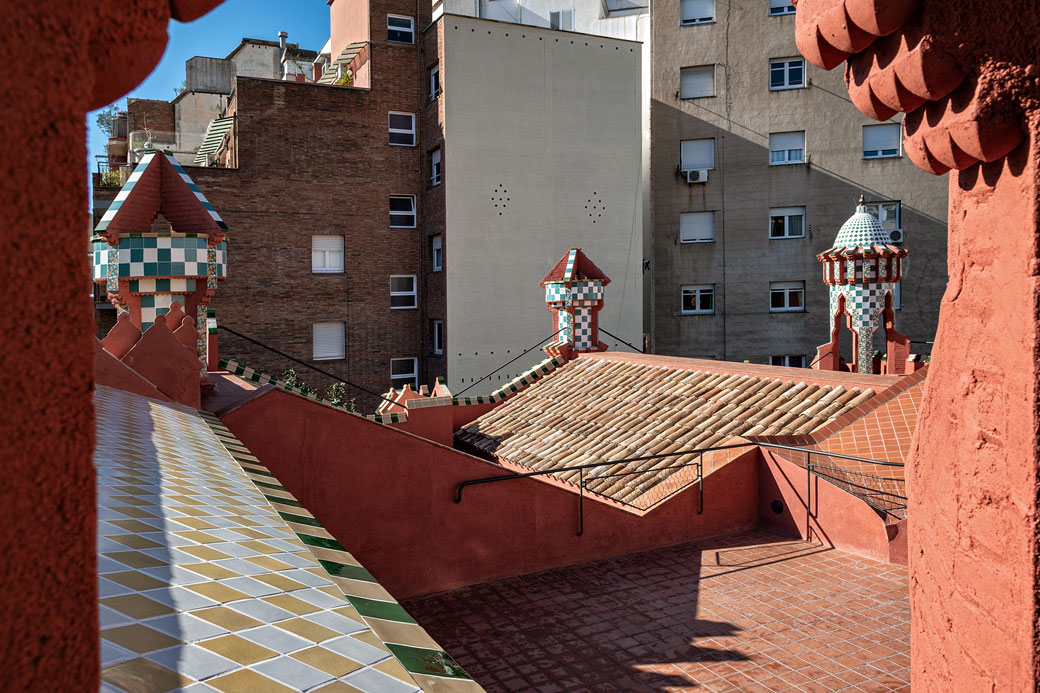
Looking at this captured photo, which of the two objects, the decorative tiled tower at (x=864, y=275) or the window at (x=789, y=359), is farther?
the window at (x=789, y=359)

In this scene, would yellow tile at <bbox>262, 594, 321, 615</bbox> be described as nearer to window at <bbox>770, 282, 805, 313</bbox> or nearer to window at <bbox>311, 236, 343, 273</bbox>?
A: window at <bbox>311, 236, 343, 273</bbox>

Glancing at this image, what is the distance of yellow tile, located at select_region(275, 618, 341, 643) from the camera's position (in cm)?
227

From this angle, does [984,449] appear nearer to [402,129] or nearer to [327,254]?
[327,254]

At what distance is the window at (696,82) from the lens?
29.6 meters

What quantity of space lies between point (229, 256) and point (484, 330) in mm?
7916

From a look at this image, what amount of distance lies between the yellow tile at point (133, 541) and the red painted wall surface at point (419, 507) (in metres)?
4.84

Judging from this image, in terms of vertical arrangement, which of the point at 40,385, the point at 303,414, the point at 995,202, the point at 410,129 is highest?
the point at 410,129

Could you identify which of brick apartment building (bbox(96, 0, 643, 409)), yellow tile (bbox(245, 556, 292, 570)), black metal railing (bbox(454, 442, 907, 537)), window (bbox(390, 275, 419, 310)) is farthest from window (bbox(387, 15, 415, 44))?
yellow tile (bbox(245, 556, 292, 570))

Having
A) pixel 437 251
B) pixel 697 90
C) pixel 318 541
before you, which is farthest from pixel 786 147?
pixel 318 541

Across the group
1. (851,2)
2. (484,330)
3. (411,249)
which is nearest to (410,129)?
(411,249)

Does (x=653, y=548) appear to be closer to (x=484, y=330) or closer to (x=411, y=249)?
(x=484, y=330)

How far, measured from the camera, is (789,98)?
28984 mm

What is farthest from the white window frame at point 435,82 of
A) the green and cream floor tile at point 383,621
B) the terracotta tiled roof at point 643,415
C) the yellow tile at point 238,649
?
the yellow tile at point 238,649

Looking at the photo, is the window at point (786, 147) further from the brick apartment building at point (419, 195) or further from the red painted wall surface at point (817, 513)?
the red painted wall surface at point (817, 513)
